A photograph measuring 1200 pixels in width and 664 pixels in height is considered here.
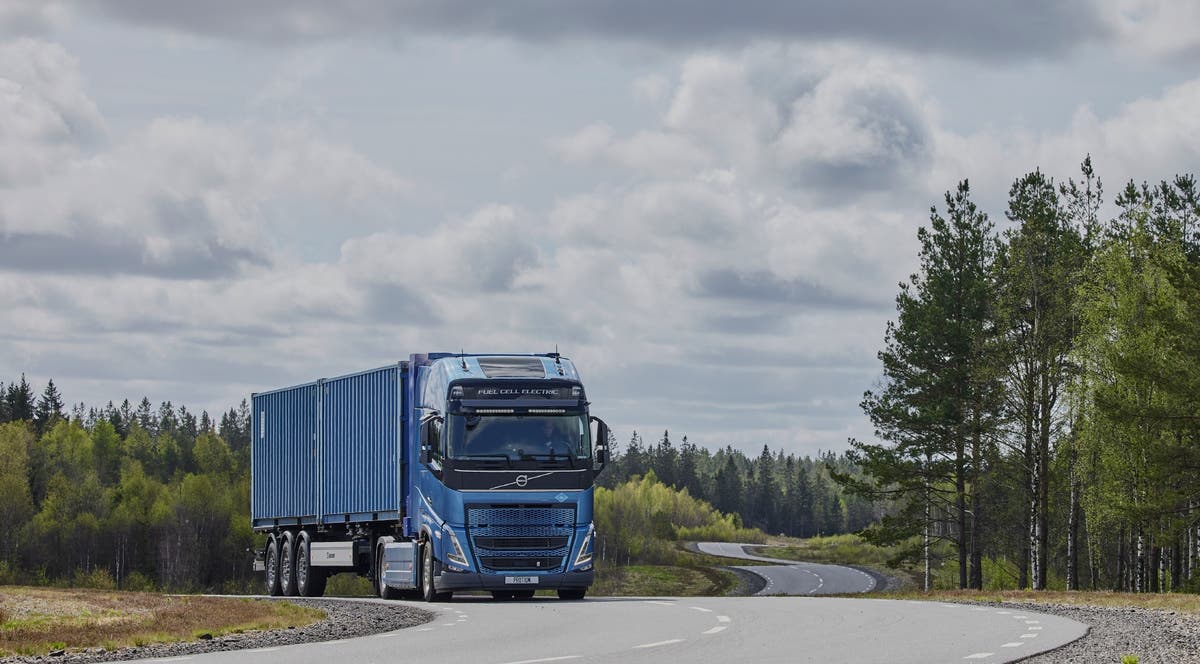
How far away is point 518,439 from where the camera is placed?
28.6 metres

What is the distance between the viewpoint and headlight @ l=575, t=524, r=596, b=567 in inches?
1132

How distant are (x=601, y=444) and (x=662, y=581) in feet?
274

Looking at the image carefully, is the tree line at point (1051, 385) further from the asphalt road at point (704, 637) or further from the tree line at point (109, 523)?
the tree line at point (109, 523)

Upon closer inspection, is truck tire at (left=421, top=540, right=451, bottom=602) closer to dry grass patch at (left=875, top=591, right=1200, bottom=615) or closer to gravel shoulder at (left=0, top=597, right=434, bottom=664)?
gravel shoulder at (left=0, top=597, right=434, bottom=664)

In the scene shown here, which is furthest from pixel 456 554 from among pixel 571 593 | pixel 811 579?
pixel 811 579

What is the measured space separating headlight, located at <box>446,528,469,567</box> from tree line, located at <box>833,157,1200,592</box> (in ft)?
65.4

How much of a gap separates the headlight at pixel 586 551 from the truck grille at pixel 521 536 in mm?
258

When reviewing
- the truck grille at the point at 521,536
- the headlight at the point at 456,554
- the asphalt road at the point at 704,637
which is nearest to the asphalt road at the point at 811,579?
the truck grille at the point at 521,536

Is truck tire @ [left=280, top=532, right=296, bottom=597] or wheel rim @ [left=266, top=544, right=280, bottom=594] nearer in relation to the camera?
truck tire @ [left=280, top=532, right=296, bottom=597]

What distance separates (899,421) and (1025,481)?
568cm

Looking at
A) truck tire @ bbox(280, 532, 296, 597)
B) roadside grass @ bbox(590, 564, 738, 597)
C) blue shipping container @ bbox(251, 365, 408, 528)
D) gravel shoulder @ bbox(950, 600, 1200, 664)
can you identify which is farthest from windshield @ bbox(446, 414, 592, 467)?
roadside grass @ bbox(590, 564, 738, 597)

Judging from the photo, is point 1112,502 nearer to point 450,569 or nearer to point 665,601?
point 665,601

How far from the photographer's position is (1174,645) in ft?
57.6

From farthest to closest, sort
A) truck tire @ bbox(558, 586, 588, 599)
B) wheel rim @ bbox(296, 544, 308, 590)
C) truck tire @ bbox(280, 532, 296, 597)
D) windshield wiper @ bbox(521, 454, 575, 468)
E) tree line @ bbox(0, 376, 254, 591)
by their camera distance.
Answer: tree line @ bbox(0, 376, 254, 591) → truck tire @ bbox(280, 532, 296, 597) → wheel rim @ bbox(296, 544, 308, 590) → truck tire @ bbox(558, 586, 588, 599) → windshield wiper @ bbox(521, 454, 575, 468)
